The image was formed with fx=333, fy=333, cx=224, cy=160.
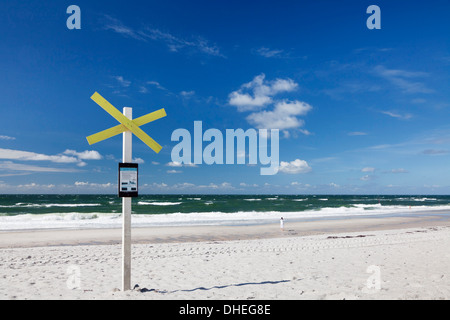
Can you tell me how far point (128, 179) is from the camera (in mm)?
5488

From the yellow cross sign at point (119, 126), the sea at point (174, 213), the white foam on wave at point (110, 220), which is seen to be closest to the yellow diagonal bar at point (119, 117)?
the yellow cross sign at point (119, 126)

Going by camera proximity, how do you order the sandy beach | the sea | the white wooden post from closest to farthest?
the white wooden post < the sandy beach < the sea

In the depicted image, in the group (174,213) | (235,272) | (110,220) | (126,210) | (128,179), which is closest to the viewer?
(128,179)

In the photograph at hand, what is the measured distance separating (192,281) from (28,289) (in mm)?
3122

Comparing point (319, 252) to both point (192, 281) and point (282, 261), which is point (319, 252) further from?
point (192, 281)

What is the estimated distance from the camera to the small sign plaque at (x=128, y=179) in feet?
17.9

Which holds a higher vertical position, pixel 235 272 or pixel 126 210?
pixel 126 210

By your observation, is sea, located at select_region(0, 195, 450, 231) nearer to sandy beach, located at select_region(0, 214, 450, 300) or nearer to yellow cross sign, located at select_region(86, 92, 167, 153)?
sandy beach, located at select_region(0, 214, 450, 300)

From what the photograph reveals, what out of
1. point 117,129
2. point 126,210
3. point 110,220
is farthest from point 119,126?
point 110,220

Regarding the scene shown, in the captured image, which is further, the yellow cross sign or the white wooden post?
the white wooden post

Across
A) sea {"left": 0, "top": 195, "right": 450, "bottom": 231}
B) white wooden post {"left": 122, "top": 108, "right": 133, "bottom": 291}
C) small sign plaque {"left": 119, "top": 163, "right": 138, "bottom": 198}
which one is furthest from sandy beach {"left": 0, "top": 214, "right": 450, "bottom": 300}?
sea {"left": 0, "top": 195, "right": 450, "bottom": 231}

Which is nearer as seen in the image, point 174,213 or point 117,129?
point 117,129

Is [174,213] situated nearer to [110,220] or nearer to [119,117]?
[110,220]

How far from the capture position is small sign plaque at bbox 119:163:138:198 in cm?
544
